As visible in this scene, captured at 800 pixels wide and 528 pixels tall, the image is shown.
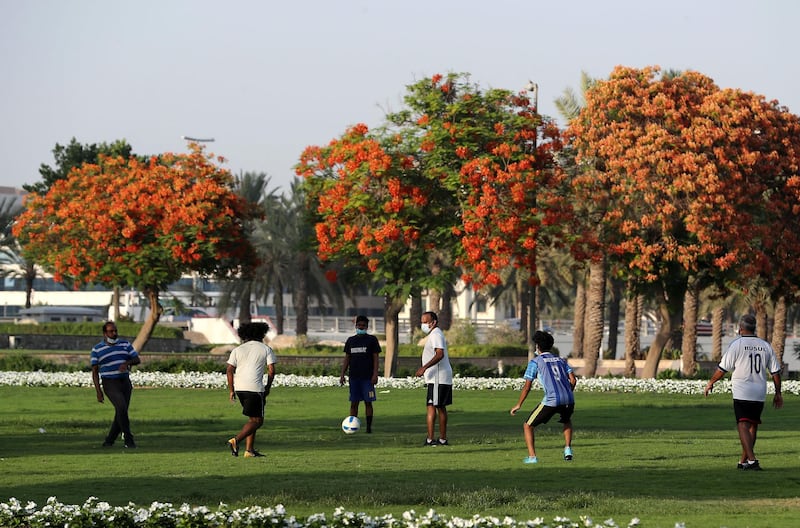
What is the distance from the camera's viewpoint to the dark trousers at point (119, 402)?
18.8 metres

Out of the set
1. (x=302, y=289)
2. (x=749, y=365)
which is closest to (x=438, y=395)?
(x=749, y=365)

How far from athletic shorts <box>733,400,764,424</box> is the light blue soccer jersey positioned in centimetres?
191

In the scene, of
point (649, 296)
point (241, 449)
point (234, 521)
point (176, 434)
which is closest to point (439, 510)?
point (234, 521)

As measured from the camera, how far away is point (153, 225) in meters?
43.5

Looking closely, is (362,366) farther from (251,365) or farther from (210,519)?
(210,519)

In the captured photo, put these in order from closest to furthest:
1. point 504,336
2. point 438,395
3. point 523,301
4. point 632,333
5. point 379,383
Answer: point 438,395 → point 379,383 → point 632,333 → point 504,336 → point 523,301

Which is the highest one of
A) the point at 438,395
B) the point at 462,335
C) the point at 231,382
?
A: the point at 462,335

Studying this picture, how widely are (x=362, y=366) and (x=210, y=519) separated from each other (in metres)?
11.0

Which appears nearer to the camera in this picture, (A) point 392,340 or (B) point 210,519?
(B) point 210,519

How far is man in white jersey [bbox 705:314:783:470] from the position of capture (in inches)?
638

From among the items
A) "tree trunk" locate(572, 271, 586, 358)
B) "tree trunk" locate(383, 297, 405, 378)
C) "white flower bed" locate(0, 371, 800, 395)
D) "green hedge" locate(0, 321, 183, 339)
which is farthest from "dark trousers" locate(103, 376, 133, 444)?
"green hedge" locate(0, 321, 183, 339)

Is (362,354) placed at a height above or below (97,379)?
above

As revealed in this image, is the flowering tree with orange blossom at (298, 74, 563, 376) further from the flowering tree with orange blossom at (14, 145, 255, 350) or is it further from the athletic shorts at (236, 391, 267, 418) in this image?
the athletic shorts at (236, 391, 267, 418)

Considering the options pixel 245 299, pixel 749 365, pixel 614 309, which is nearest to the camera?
pixel 749 365
